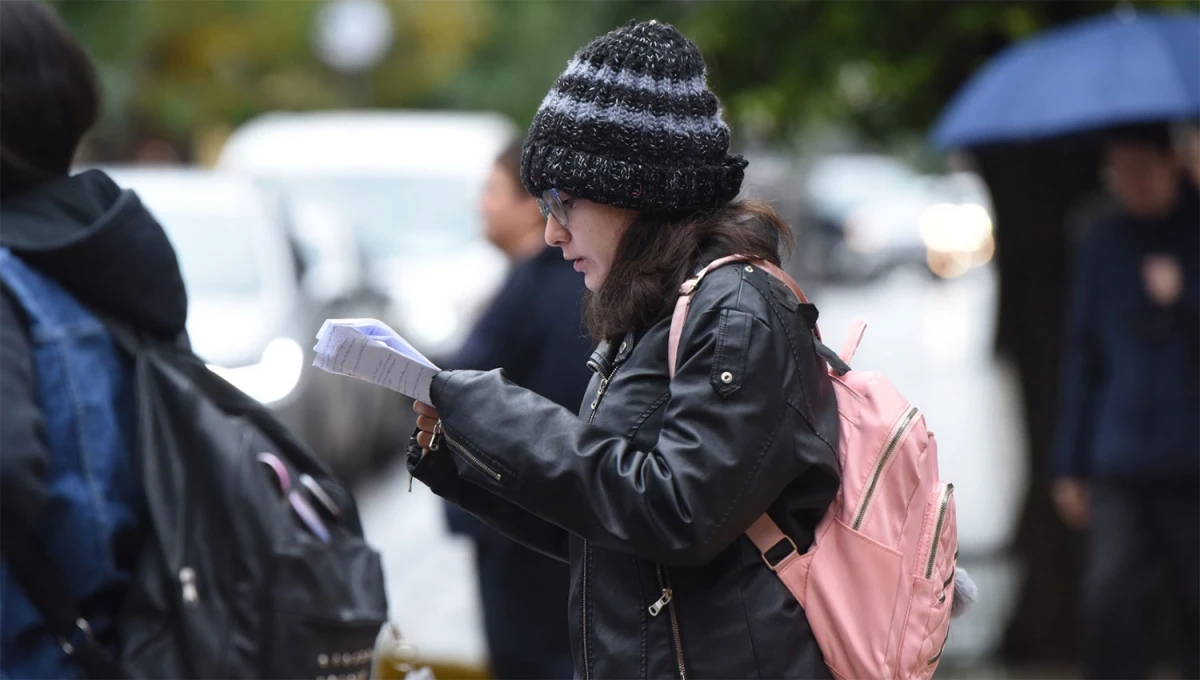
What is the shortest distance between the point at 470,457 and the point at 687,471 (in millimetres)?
320

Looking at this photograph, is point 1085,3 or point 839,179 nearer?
point 1085,3

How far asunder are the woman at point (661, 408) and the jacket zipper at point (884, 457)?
0.18ft

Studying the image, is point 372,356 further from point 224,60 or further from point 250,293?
point 224,60

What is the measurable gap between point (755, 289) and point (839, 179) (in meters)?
33.4

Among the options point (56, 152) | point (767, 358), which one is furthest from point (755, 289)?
point (56, 152)

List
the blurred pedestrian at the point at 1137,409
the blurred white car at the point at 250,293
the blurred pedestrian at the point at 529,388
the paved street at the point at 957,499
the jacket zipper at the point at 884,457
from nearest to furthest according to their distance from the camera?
the jacket zipper at the point at 884,457 < the blurred pedestrian at the point at 529,388 < the blurred pedestrian at the point at 1137,409 < the paved street at the point at 957,499 < the blurred white car at the point at 250,293

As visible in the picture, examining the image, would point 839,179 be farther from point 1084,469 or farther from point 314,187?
point 1084,469

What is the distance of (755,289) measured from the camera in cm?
229

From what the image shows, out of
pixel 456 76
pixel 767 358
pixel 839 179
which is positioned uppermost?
pixel 767 358

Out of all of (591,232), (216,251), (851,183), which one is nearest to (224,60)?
(216,251)

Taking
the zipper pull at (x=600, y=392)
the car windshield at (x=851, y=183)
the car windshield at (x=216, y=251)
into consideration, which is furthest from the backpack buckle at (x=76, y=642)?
the car windshield at (x=851, y=183)

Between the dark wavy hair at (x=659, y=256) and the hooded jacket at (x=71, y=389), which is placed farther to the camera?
the hooded jacket at (x=71, y=389)

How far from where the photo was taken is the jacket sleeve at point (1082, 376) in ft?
18.3

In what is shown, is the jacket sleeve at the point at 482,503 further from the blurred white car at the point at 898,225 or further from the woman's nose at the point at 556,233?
the blurred white car at the point at 898,225
